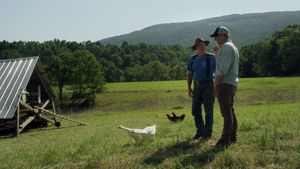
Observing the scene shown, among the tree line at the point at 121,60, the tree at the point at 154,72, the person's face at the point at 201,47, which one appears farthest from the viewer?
the tree at the point at 154,72

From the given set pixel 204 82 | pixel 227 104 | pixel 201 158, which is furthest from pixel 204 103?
pixel 201 158

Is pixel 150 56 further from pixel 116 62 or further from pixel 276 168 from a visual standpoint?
pixel 276 168

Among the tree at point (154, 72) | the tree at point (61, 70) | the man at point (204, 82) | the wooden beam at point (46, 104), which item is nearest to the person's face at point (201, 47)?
the man at point (204, 82)

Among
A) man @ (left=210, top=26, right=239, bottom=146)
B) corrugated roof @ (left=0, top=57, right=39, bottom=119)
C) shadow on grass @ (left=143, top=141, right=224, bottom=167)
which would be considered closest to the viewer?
shadow on grass @ (left=143, top=141, right=224, bottom=167)

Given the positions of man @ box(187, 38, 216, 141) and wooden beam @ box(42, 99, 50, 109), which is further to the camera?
wooden beam @ box(42, 99, 50, 109)

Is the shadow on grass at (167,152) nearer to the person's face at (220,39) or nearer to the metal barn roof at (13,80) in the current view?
the person's face at (220,39)

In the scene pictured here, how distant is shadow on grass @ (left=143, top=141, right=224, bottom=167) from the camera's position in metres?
7.51

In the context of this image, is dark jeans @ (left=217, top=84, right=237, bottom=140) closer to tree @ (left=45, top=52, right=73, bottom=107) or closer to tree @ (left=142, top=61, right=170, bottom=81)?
tree @ (left=45, top=52, right=73, bottom=107)

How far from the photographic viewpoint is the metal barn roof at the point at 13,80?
72.2 ft

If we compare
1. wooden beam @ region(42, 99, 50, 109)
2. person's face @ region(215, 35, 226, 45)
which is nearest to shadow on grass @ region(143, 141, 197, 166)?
person's face @ region(215, 35, 226, 45)

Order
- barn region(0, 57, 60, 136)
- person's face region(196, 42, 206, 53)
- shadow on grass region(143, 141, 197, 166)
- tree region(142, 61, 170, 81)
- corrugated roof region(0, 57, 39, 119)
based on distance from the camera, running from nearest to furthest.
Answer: shadow on grass region(143, 141, 197, 166) < person's face region(196, 42, 206, 53) < corrugated roof region(0, 57, 39, 119) < barn region(0, 57, 60, 136) < tree region(142, 61, 170, 81)

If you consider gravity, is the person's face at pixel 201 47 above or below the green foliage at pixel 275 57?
above

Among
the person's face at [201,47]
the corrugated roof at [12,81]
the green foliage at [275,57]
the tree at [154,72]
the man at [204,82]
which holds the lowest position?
the tree at [154,72]

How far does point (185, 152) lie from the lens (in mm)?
8266
